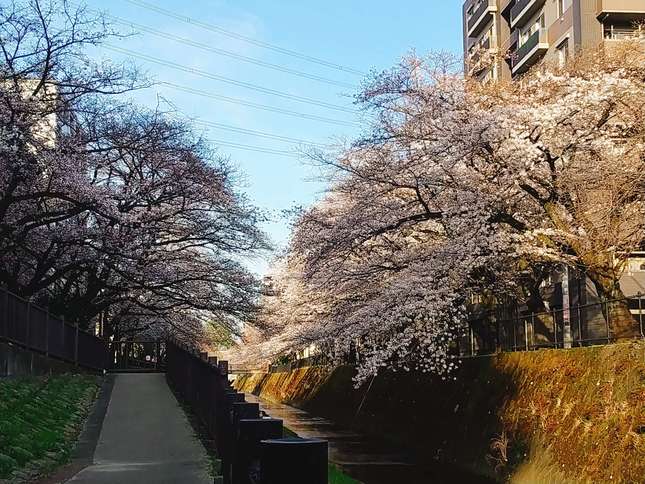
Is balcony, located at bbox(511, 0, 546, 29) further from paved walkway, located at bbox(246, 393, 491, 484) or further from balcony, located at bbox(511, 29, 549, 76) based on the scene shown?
paved walkway, located at bbox(246, 393, 491, 484)

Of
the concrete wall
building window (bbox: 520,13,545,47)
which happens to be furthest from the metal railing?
the concrete wall

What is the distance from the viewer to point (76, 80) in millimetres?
20297

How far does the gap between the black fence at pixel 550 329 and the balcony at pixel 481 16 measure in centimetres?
3248

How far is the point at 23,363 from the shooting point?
61.2 ft

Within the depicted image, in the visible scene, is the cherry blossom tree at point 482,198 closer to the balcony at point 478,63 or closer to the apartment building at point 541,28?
the balcony at point 478,63

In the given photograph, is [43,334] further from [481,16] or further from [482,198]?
[481,16]

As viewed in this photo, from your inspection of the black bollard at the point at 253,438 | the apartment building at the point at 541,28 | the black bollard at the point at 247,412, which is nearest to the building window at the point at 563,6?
the apartment building at the point at 541,28

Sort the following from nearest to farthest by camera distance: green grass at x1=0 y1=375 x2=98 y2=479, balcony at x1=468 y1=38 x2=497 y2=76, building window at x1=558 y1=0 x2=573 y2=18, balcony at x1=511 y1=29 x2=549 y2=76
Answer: green grass at x1=0 y1=375 x2=98 y2=479 < balcony at x1=468 y1=38 x2=497 y2=76 < building window at x1=558 y1=0 x2=573 y2=18 < balcony at x1=511 y1=29 x2=549 y2=76

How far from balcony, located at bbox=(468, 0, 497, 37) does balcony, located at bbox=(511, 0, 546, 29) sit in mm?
3635

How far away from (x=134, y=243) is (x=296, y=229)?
18.3ft

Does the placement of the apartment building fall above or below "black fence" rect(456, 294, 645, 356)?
above

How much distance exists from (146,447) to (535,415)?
9.11 m

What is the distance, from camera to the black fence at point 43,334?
1779cm

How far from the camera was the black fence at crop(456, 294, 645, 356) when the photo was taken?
1764cm
